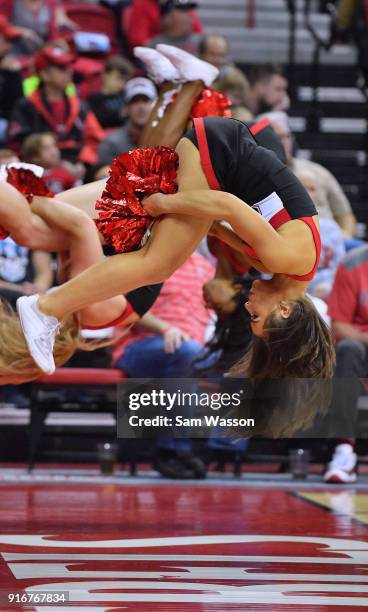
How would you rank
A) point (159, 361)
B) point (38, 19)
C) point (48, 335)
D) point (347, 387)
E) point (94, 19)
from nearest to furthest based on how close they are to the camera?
point (48, 335)
point (347, 387)
point (159, 361)
point (38, 19)
point (94, 19)

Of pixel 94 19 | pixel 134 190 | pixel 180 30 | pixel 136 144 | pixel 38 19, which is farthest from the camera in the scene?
pixel 94 19

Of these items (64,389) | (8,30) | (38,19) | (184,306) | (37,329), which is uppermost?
(38,19)

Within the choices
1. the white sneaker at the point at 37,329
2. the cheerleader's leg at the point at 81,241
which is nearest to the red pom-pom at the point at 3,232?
the cheerleader's leg at the point at 81,241

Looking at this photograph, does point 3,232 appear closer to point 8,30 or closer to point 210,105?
point 210,105

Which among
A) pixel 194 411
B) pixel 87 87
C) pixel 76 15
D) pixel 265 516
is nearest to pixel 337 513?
pixel 265 516

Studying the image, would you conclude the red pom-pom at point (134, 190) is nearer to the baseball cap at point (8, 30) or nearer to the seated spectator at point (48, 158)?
the seated spectator at point (48, 158)

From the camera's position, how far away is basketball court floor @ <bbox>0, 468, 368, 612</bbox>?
12.1ft

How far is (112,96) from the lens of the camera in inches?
377

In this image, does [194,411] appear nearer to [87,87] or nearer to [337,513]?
[337,513]

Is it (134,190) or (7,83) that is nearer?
(134,190)

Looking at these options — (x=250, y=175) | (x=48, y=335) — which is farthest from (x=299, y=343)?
(x=48, y=335)

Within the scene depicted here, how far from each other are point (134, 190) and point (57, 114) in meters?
4.63

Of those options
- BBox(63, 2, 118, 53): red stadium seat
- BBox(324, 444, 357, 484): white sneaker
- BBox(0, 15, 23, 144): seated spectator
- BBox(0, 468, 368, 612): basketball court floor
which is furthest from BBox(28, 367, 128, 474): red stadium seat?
BBox(63, 2, 118, 53): red stadium seat

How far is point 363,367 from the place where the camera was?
6996 mm
